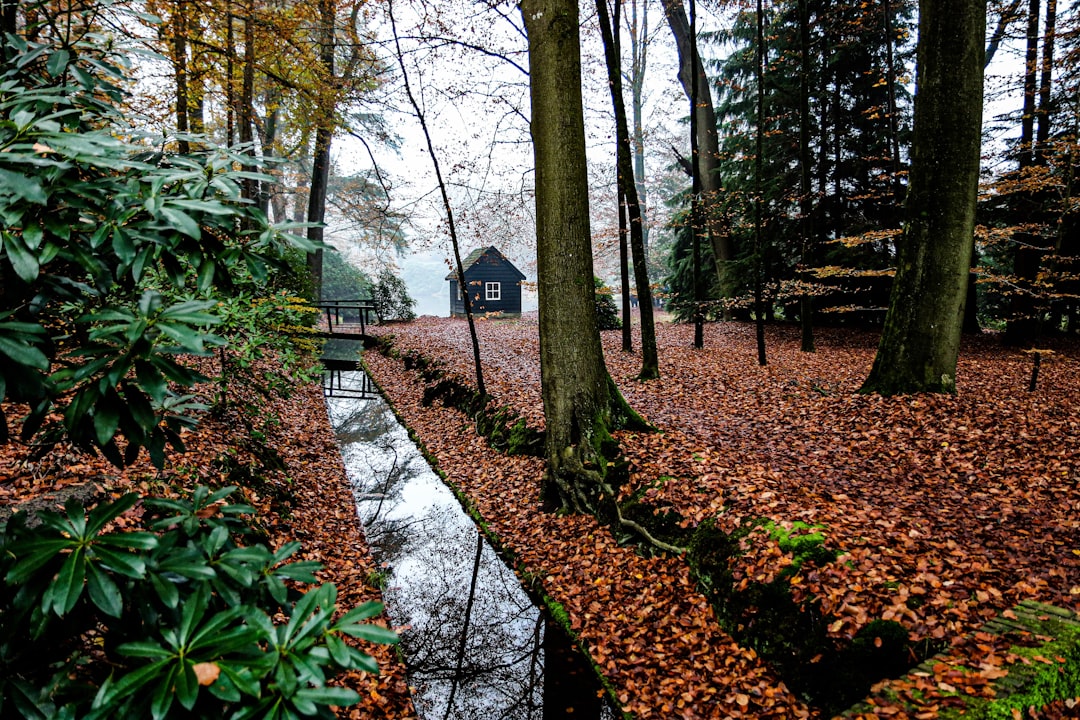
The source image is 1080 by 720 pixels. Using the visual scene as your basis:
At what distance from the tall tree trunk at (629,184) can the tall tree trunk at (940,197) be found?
3.63 metres

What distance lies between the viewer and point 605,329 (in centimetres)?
1723

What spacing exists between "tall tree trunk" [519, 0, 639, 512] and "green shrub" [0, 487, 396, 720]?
414cm

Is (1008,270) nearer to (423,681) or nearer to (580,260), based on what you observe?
(580,260)

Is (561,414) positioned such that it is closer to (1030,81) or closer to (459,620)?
(459,620)

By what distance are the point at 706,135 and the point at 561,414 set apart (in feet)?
43.4

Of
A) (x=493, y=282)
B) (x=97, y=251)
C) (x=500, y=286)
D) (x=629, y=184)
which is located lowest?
(x=97, y=251)

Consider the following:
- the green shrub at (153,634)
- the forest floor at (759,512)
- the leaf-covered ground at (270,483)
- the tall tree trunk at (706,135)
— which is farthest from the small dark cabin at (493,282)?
the green shrub at (153,634)

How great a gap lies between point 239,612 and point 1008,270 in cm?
1782

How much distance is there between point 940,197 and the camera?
237 inches

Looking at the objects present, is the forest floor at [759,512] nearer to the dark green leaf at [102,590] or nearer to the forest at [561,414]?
the forest at [561,414]

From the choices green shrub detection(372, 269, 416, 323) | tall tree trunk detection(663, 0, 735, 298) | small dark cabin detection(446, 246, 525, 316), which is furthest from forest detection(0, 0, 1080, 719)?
small dark cabin detection(446, 246, 525, 316)

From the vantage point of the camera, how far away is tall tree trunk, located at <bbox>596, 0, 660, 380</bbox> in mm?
8453

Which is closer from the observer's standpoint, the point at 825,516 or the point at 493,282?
the point at 825,516

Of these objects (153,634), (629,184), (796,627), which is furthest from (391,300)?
(153,634)
